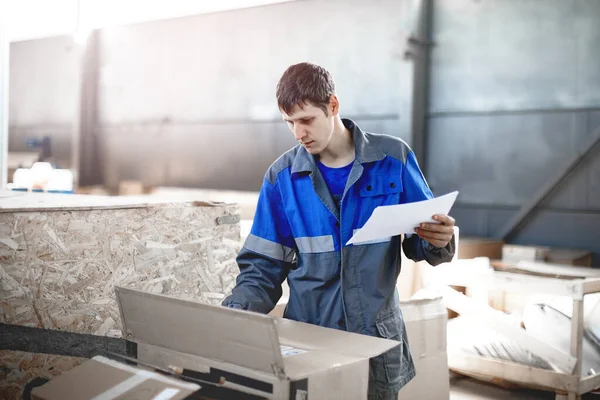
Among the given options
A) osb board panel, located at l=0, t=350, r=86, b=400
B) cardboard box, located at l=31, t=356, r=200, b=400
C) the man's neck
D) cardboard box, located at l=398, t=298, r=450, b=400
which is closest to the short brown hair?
the man's neck

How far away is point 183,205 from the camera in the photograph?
102 inches

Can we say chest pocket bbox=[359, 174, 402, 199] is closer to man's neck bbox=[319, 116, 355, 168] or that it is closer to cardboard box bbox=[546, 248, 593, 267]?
man's neck bbox=[319, 116, 355, 168]

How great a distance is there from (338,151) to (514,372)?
252 centimetres

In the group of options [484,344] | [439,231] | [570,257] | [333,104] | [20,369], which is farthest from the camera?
[570,257]

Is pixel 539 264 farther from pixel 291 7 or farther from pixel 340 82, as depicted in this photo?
pixel 291 7

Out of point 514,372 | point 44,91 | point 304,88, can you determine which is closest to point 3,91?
point 304,88

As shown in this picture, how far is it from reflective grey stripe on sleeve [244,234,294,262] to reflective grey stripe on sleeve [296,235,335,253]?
0.24 feet

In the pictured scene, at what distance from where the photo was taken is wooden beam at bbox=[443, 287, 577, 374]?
3703 mm

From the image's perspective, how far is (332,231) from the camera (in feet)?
6.30

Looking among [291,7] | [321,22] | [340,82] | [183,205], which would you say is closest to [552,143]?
[340,82]

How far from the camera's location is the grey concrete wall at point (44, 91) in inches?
388

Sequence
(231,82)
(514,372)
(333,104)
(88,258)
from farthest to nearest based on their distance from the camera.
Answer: (231,82) → (514,372) → (88,258) → (333,104)

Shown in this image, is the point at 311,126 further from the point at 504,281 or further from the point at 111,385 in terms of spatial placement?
the point at 504,281

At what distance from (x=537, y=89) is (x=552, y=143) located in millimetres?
522
